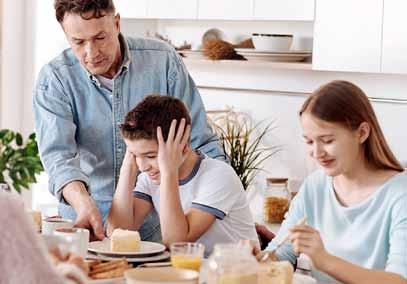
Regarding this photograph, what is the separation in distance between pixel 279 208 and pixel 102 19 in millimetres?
1509

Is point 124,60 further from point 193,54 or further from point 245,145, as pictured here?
point 193,54

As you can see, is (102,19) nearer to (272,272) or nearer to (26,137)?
(272,272)

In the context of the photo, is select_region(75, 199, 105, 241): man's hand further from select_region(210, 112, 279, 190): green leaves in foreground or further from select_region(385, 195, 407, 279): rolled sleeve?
select_region(210, 112, 279, 190): green leaves in foreground

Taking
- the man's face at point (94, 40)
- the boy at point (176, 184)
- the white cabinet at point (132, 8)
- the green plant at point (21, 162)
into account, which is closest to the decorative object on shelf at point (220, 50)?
the white cabinet at point (132, 8)

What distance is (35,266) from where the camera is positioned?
1534 mm

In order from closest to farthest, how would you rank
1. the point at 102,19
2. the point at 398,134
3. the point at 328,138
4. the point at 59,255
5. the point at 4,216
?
the point at 4,216, the point at 59,255, the point at 328,138, the point at 102,19, the point at 398,134

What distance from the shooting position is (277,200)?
4.34m

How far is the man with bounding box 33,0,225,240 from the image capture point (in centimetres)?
315

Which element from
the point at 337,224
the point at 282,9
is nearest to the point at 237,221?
the point at 337,224

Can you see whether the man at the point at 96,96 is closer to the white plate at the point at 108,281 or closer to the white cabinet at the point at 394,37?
the white plate at the point at 108,281

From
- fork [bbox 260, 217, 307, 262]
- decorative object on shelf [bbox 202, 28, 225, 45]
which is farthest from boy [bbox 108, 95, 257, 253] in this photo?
decorative object on shelf [bbox 202, 28, 225, 45]

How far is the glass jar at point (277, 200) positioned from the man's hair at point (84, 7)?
1.44m

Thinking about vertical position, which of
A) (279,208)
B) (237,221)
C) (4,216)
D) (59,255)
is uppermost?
(4,216)

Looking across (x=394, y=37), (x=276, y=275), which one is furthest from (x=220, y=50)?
(x=276, y=275)
